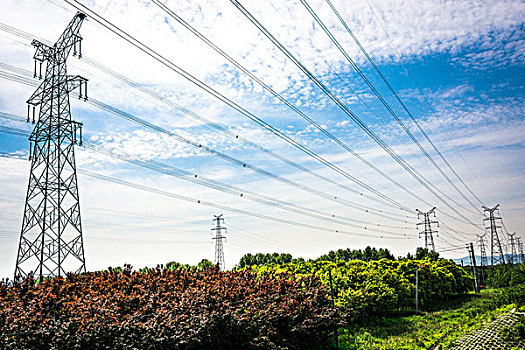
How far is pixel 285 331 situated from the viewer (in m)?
10.2

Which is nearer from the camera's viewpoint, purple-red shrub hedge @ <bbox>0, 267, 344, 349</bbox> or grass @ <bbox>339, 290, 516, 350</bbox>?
purple-red shrub hedge @ <bbox>0, 267, 344, 349</bbox>

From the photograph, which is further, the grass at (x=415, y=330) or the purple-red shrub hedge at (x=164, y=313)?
the grass at (x=415, y=330)

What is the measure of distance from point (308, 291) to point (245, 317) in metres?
3.41

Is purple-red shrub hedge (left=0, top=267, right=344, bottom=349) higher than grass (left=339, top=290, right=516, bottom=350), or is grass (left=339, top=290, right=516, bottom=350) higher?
purple-red shrub hedge (left=0, top=267, right=344, bottom=349)

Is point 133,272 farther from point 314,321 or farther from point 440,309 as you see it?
point 440,309

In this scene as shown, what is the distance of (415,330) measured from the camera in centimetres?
1556

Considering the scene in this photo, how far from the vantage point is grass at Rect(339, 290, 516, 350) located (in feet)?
42.6

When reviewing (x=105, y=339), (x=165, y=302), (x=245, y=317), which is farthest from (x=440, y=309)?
(x=105, y=339)

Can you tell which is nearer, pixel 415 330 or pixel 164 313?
pixel 164 313

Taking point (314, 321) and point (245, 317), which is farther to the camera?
point (314, 321)

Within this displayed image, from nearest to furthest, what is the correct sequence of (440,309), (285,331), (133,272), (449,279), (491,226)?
(285,331), (133,272), (440,309), (449,279), (491,226)

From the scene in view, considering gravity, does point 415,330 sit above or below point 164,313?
below

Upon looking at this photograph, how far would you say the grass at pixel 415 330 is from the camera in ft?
42.6

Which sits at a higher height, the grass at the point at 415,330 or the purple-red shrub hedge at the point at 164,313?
the purple-red shrub hedge at the point at 164,313
